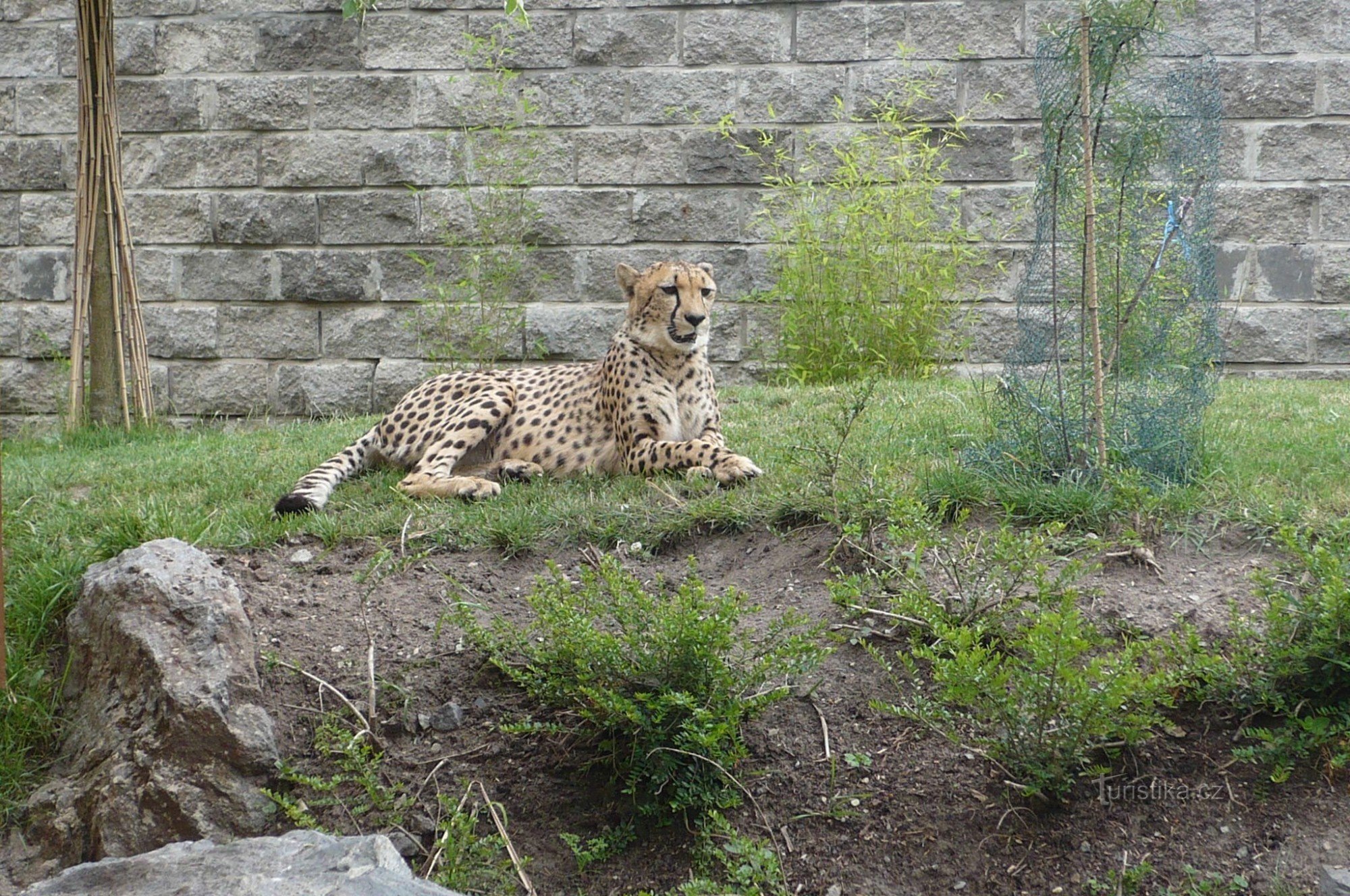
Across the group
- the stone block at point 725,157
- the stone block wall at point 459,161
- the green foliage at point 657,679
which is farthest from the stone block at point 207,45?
the green foliage at point 657,679

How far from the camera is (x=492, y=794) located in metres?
3.56

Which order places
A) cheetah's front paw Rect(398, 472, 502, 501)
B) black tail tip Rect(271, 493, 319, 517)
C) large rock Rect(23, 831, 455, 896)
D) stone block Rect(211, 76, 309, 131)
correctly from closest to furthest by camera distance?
1. large rock Rect(23, 831, 455, 896)
2. black tail tip Rect(271, 493, 319, 517)
3. cheetah's front paw Rect(398, 472, 502, 501)
4. stone block Rect(211, 76, 309, 131)

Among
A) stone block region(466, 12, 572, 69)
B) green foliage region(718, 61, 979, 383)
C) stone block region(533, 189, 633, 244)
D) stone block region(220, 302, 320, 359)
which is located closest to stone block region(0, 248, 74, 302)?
stone block region(220, 302, 320, 359)

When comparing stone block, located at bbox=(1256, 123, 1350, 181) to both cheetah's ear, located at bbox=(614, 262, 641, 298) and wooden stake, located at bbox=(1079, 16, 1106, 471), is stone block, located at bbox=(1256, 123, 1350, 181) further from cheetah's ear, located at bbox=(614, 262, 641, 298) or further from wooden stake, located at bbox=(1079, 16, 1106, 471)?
cheetah's ear, located at bbox=(614, 262, 641, 298)

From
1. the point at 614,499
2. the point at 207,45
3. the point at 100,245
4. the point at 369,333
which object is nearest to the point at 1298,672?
the point at 614,499

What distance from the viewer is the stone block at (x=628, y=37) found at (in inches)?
345

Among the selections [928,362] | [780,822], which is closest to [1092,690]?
[780,822]

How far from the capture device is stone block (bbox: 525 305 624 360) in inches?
352

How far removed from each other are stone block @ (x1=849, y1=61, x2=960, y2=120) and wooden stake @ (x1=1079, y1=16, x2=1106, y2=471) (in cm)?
430

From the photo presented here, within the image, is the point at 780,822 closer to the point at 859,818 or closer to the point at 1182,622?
the point at 859,818

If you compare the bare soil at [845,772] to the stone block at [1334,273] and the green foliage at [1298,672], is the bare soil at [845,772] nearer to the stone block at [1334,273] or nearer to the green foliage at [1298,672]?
the green foliage at [1298,672]

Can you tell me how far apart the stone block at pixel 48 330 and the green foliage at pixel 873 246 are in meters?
5.23

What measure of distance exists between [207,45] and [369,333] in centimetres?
246

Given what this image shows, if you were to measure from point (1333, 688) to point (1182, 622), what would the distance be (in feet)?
1.37
